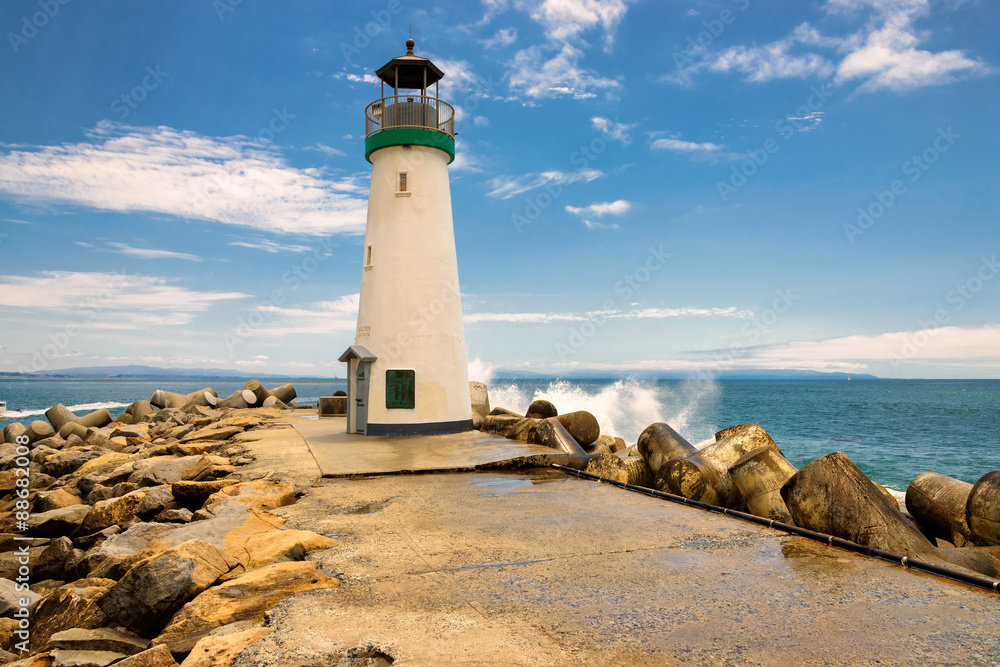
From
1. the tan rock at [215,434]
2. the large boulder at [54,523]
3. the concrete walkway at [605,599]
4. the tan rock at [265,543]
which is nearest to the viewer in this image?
the concrete walkway at [605,599]

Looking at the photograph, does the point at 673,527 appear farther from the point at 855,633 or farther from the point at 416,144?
the point at 416,144

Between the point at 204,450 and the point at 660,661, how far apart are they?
1168 cm

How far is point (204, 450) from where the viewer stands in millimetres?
12570

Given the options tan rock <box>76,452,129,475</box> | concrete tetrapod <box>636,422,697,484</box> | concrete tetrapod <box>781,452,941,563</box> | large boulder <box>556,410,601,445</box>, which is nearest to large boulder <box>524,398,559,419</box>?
large boulder <box>556,410,601,445</box>

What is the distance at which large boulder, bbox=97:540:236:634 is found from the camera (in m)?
4.31

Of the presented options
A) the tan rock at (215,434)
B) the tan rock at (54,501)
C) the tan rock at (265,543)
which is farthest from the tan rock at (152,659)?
the tan rock at (215,434)

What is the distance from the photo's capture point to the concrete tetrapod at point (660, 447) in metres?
10.0

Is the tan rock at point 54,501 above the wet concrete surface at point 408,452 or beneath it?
beneath

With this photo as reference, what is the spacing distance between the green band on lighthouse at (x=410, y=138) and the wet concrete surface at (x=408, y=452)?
6960 millimetres

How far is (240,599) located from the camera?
4262 millimetres

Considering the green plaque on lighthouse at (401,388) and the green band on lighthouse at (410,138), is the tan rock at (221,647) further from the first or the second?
the green band on lighthouse at (410,138)

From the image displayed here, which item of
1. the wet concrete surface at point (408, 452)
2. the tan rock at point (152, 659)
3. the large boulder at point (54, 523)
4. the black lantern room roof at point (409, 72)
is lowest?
the large boulder at point (54, 523)

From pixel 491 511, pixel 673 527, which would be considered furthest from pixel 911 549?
pixel 491 511

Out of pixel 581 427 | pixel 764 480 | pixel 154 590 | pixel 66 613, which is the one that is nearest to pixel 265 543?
pixel 154 590
